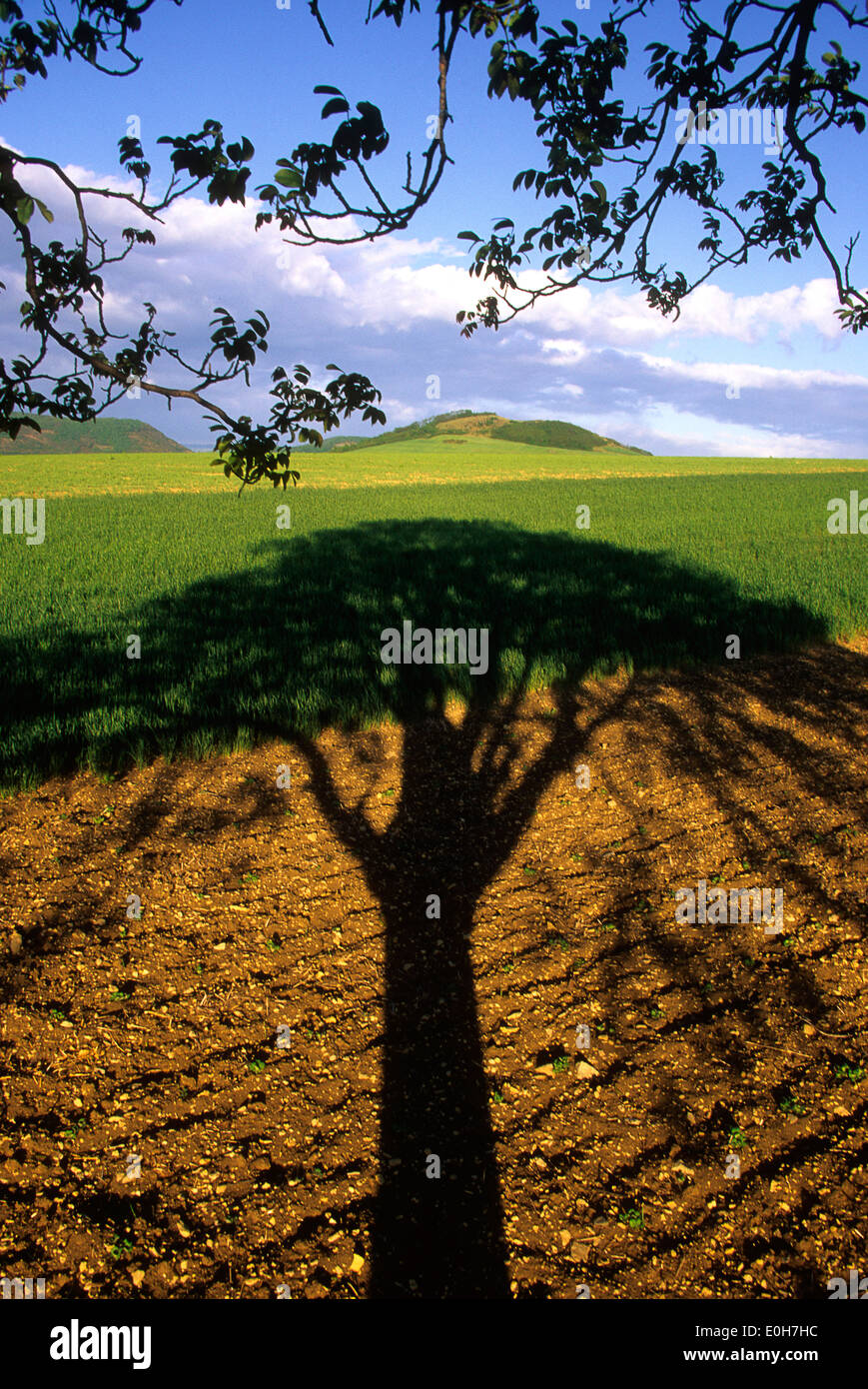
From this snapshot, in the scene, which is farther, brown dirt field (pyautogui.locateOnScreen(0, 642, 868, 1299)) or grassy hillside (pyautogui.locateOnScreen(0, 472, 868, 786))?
grassy hillside (pyautogui.locateOnScreen(0, 472, 868, 786))

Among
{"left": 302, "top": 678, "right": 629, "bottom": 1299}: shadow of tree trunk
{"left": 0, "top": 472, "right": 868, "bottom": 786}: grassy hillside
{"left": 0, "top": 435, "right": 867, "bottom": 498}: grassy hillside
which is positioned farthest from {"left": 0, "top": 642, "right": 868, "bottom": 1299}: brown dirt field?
{"left": 0, "top": 435, "right": 867, "bottom": 498}: grassy hillside

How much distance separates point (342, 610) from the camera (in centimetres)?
962

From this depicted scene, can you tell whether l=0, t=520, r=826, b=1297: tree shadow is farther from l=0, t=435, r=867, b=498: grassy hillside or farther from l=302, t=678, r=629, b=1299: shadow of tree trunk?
l=0, t=435, r=867, b=498: grassy hillside

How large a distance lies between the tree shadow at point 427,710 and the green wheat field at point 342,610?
0.04 metres

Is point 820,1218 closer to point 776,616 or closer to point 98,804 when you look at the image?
point 98,804

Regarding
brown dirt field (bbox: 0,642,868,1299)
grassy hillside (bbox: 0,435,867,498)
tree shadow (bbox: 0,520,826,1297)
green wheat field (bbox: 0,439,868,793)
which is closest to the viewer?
brown dirt field (bbox: 0,642,868,1299)

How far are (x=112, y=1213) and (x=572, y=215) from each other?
16.5 ft

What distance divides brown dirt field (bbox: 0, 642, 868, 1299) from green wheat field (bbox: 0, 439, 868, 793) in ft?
3.21

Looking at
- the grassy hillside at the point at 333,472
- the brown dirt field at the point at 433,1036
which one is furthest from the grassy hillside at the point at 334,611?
the grassy hillside at the point at 333,472

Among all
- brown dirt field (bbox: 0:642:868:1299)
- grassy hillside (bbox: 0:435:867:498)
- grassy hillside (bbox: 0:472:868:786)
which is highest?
grassy hillside (bbox: 0:435:867:498)

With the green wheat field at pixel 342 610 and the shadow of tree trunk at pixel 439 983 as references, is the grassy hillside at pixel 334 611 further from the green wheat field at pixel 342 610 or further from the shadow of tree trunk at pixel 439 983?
the shadow of tree trunk at pixel 439 983

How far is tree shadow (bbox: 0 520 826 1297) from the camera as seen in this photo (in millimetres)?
2529

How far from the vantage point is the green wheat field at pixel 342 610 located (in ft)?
20.6

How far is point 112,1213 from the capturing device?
7.70ft
